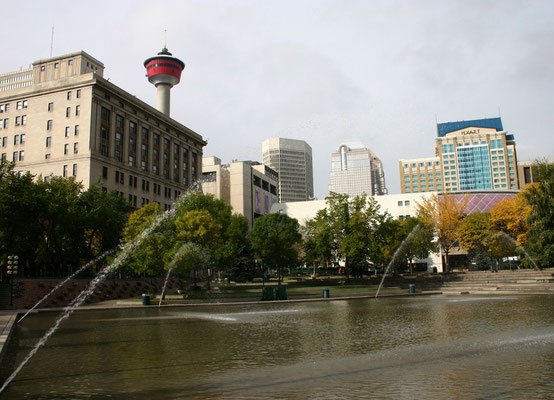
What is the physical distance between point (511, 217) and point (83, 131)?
73.6 m

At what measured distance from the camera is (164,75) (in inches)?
4998

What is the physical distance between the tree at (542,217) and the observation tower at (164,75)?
99280 mm

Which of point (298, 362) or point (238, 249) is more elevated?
point (238, 249)

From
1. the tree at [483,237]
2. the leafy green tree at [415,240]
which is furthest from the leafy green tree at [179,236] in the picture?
the tree at [483,237]

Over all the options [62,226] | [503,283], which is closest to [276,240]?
[62,226]

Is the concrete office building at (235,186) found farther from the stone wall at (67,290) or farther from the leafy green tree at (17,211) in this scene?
the leafy green tree at (17,211)

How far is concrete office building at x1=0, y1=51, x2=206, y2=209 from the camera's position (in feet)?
262

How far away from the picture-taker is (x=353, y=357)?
12328mm

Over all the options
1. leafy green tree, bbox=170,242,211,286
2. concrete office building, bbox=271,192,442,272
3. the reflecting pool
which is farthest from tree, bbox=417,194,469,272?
the reflecting pool

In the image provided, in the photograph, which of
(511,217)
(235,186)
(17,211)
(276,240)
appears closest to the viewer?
(17,211)

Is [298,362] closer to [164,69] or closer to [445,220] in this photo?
[445,220]

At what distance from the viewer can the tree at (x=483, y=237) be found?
6438 centimetres

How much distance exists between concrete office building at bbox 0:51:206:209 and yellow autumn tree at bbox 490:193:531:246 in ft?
209

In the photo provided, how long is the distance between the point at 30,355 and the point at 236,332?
25.5ft
